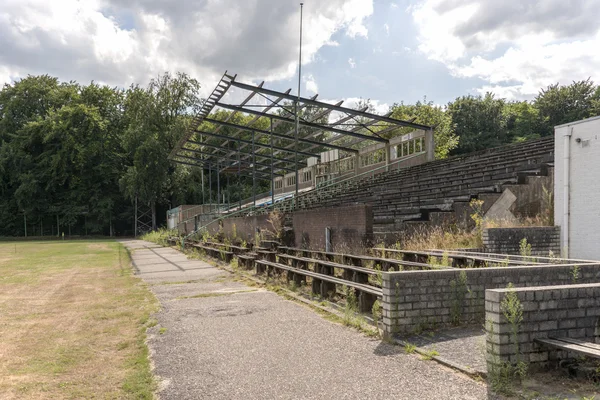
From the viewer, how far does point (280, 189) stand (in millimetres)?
53312

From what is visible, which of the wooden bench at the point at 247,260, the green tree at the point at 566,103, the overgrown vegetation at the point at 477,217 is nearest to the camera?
the overgrown vegetation at the point at 477,217

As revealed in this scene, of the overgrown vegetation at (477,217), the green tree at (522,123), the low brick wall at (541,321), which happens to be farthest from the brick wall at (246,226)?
the green tree at (522,123)

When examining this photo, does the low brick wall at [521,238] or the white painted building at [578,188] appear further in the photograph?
the low brick wall at [521,238]

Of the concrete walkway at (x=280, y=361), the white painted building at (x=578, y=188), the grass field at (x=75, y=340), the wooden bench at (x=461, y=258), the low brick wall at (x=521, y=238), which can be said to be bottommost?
the grass field at (x=75, y=340)

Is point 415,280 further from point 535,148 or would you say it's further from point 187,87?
point 187,87

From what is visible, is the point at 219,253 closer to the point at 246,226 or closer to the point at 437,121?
the point at 246,226

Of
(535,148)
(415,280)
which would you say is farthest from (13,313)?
(535,148)

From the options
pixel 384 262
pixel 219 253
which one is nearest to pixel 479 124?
pixel 219 253

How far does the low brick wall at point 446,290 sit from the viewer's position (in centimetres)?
620

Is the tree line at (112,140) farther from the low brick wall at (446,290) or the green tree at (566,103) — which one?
the low brick wall at (446,290)

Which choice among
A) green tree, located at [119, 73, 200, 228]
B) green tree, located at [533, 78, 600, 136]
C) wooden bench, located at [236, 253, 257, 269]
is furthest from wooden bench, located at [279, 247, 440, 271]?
green tree, located at [533, 78, 600, 136]

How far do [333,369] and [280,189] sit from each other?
48292 millimetres

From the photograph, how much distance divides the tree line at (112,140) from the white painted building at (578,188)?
3881 cm

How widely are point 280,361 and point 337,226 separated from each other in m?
10.6
